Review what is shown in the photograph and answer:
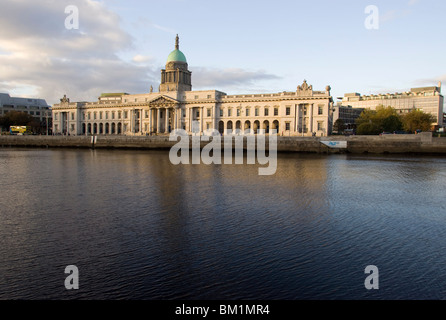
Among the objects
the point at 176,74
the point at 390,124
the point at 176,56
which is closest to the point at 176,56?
the point at 176,56

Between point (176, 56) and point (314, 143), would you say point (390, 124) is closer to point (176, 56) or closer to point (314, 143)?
point (314, 143)

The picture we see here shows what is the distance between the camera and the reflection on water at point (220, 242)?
870cm

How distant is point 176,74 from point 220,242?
90.6m

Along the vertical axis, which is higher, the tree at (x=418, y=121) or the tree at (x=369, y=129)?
the tree at (x=418, y=121)

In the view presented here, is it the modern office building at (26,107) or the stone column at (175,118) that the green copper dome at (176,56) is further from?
the modern office building at (26,107)

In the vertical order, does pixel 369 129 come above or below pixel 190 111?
below

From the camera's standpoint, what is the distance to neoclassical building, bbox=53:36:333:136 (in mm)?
80875

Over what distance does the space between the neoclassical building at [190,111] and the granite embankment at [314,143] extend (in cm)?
2076

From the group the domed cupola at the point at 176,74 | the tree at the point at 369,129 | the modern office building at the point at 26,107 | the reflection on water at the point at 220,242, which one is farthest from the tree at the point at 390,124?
the modern office building at the point at 26,107

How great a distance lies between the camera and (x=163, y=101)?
305 ft

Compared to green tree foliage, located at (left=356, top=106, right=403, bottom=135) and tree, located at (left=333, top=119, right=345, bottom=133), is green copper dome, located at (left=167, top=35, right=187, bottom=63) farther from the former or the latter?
tree, located at (left=333, top=119, right=345, bottom=133)

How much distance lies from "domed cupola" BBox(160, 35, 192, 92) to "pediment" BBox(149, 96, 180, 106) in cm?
519

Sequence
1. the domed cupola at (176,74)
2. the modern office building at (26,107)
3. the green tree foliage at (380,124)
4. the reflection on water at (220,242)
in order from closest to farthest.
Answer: the reflection on water at (220,242)
the green tree foliage at (380,124)
the domed cupola at (176,74)
the modern office building at (26,107)
